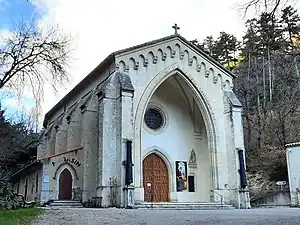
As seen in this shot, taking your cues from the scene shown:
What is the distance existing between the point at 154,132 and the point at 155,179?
119 inches

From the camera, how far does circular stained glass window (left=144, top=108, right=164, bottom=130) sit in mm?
24234

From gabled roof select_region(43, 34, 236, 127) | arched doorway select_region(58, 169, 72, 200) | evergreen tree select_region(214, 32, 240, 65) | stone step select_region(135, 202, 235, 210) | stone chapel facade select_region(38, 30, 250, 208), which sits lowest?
stone step select_region(135, 202, 235, 210)

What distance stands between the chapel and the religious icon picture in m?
0.07

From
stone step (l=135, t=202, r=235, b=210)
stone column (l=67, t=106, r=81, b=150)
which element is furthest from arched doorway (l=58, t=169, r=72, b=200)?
stone step (l=135, t=202, r=235, b=210)

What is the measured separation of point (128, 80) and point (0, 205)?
10696mm

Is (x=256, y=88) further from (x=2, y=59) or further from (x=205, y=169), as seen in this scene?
(x=2, y=59)

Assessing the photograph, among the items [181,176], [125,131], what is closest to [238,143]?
[181,176]

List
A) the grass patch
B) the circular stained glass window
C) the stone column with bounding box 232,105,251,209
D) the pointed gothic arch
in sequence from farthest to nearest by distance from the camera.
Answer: the circular stained glass window → the stone column with bounding box 232,105,251,209 → the pointed gothic arch → the grass patch

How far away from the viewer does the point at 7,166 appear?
31.7m

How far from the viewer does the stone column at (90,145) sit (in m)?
20.6

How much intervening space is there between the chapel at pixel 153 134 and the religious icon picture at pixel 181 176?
0.21ft

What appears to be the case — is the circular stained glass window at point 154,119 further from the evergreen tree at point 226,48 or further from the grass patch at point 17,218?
the evergreen tree at point 226,48

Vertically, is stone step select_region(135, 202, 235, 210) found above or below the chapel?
below

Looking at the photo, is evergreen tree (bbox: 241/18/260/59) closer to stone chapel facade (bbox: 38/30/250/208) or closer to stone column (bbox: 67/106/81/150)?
stone chapel facade (bbox: 38/30/250/208)
